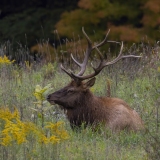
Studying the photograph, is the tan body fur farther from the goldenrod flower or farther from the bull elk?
the goldenrod flower

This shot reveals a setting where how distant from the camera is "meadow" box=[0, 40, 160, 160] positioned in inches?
298

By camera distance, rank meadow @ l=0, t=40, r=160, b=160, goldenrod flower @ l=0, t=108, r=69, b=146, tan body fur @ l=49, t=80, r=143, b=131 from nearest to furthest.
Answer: goldenrod flower @ l=0, t=108, r=69, b=146 < meadow @ l=0, t=40, r=160, b=160 < tan body fur @ l=49, t=80, r=143, b=131

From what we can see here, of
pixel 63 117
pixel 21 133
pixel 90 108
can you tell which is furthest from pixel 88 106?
pixel 21 133

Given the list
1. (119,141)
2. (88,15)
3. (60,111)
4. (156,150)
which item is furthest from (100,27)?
(156,150)

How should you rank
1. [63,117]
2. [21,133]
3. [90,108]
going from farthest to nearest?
1. [63,117]
2. [90,108]
3. [21,133]

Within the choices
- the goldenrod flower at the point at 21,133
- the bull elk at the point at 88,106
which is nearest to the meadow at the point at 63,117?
the goldenrod flower at the point at 21,133

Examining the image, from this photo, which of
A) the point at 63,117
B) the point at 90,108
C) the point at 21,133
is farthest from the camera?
the point at 63,117

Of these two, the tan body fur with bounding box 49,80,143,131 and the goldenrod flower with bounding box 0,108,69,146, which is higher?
the goldenrod flower with bounding box 0,108,69,146

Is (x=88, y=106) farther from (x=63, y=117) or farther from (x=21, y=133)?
(x=21, y=133)

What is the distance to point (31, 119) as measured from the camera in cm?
949

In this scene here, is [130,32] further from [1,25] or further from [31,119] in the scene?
[31,119]

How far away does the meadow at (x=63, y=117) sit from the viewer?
758cm

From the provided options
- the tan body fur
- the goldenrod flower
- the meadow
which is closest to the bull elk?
the tan body fur

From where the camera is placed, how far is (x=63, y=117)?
10203 mm
